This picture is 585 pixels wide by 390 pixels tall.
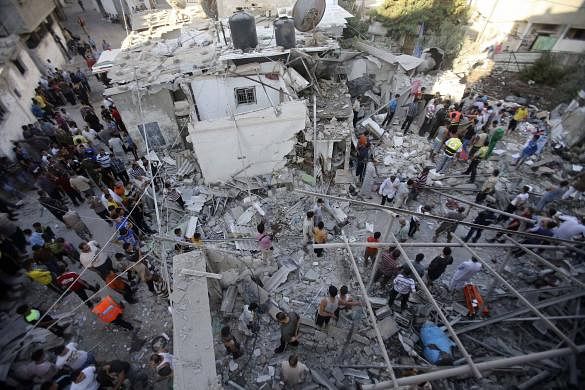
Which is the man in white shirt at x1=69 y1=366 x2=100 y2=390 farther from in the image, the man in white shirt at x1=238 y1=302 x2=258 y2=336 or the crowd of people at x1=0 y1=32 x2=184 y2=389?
the man in white shirt at x1=238 y1=302 x2=258 y2=336

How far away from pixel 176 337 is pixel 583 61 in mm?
25692

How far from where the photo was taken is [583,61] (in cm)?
1797

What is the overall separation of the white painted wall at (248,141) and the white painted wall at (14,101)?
915 cm

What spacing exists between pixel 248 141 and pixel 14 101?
→ 12099 millimetres

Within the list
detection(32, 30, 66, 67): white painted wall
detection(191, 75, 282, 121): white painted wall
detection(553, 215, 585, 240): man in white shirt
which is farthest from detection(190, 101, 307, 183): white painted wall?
detection(32, 30, 66, 67): white painted wall

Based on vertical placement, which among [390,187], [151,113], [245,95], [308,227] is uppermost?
[245,95]

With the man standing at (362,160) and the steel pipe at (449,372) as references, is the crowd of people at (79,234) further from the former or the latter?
the man standing at (362,160)

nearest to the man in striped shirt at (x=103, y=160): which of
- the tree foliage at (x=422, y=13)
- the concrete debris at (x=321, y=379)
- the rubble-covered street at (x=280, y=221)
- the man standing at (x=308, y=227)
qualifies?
the rubble-covered street at (x=280, y=221)

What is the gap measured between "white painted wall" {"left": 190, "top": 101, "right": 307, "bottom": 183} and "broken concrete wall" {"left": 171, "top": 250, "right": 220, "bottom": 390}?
4.64 meters

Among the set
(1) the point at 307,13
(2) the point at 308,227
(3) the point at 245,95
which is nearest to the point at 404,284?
(2) the point at 308,227

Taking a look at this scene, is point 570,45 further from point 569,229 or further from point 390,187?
point 390,187

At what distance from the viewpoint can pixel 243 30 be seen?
11.5 m

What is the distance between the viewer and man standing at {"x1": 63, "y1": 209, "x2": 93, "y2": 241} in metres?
9.04

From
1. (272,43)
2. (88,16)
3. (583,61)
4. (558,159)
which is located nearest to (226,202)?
(272,43)
